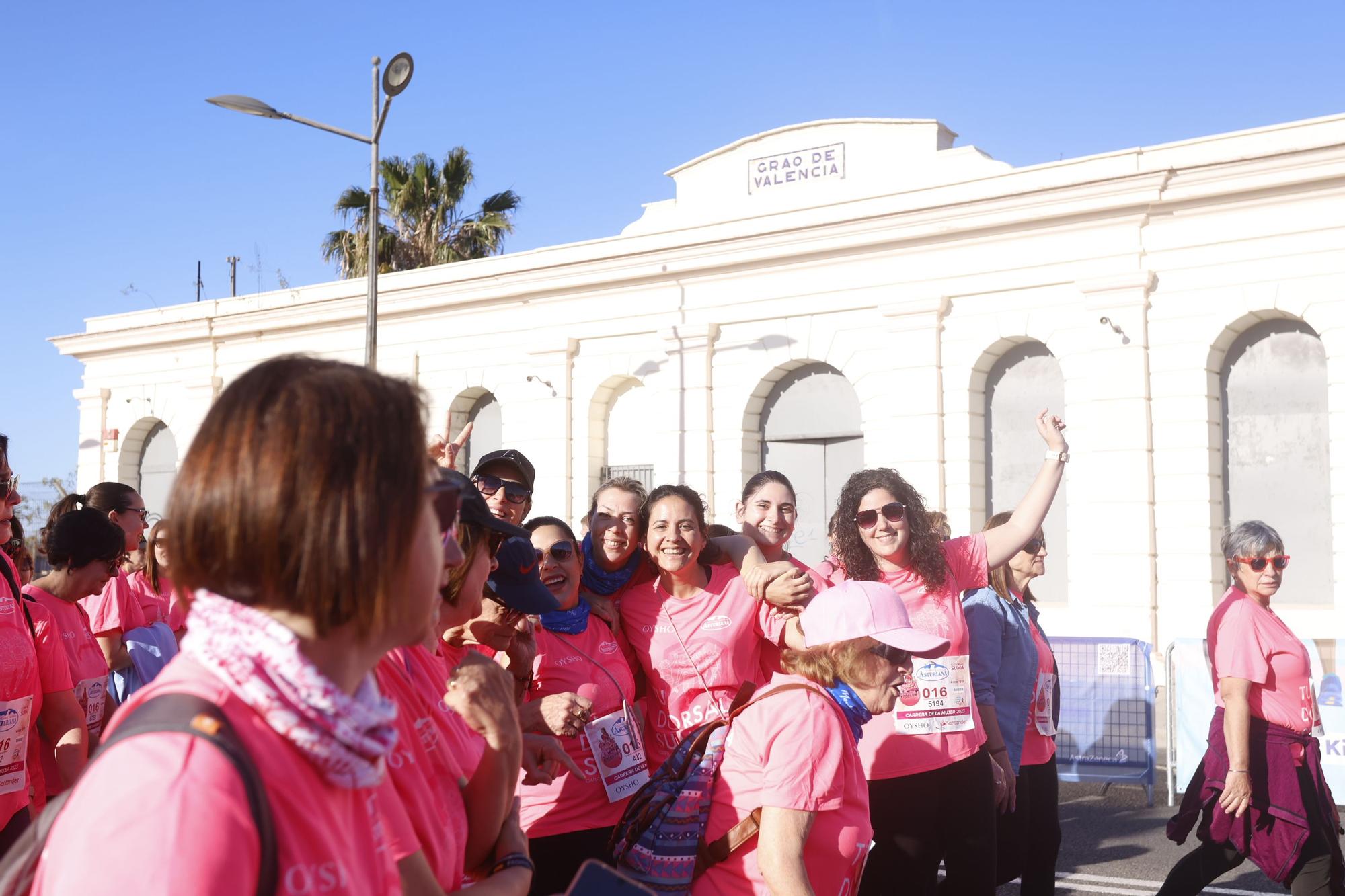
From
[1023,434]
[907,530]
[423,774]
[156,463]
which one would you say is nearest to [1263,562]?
[907,530]

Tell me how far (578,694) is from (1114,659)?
7469mm

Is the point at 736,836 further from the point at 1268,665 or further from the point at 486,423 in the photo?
the point at 486,423

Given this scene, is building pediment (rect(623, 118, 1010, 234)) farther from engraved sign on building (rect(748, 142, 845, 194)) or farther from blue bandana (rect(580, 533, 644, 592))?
blue bandana (rect(580, 533, 644, 592))

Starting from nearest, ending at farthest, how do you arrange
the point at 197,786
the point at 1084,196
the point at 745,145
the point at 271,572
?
1. the point at 197,786
2. the point at 271,572
3. the point at 1084,196
4. the point at 745,145

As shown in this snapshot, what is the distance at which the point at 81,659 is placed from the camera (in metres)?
4.65

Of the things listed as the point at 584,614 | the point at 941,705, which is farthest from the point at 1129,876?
the point at 584,614

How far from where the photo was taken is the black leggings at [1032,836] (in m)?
5.38

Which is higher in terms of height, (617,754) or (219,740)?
(219,740)

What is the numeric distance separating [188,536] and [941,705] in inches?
144

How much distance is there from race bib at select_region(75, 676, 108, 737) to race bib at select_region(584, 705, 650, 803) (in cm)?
204

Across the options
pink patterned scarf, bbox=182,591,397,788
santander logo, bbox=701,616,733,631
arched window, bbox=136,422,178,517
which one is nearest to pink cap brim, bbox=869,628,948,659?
santander logo, bbox=701,616,733,631

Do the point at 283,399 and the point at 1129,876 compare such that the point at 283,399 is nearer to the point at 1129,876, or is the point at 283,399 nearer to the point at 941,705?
the point at 941,705

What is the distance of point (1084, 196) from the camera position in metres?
14.6

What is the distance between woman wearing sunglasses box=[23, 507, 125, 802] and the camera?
14.7 ft
